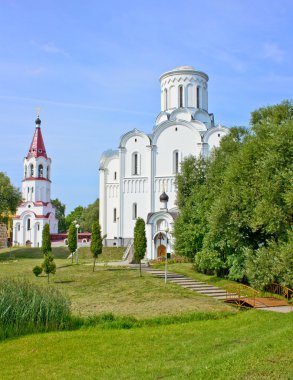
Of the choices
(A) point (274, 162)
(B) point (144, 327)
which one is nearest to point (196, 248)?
(A) point (274, 162)

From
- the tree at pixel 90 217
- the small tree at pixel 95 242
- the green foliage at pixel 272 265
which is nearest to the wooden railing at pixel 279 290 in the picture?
the green foliage at pixel 272 265

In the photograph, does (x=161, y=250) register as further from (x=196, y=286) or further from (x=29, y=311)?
(x=29, y=311)

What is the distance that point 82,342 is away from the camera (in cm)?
1074

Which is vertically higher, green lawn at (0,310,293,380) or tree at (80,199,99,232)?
tree at (80,199,99,232)

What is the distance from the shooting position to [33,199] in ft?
190

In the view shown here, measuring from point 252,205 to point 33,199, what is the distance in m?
42.3

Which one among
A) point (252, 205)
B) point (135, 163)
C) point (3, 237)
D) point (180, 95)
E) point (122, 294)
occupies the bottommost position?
point (122, 294)

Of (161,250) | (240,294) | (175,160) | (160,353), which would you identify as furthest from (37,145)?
(160,353)

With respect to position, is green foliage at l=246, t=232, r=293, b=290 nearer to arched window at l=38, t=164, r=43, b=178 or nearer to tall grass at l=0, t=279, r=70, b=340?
tall grass at l=0, t=279, r=70, b=340

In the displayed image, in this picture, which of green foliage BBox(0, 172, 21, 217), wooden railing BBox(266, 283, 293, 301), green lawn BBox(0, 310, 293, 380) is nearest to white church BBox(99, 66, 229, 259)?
green foliage BBox(0, 172, 21, 217)

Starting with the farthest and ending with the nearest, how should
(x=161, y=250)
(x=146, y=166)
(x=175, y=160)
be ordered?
1. (x=146, y=166)
2. (x=175, y=160)
3. (x=161, y=250)

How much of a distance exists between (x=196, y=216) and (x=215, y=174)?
2529 millimetres

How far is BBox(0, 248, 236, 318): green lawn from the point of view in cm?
1585

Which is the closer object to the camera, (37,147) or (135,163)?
(135,163)
